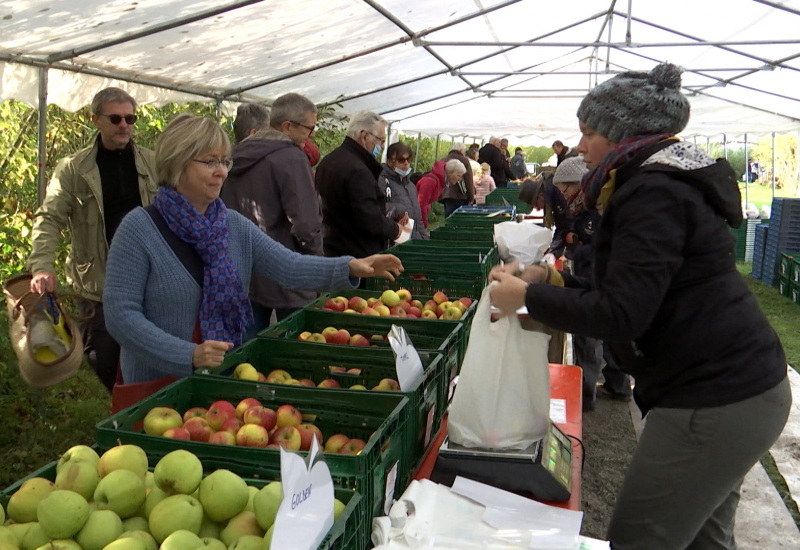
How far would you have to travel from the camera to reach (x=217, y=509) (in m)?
1.42

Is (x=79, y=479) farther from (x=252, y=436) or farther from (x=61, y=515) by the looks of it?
(x=252, y=436)

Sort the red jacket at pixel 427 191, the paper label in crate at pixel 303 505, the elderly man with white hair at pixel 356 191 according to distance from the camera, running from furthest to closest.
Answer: the red jacket at pixel 427 191 → the elderly man with white hair at pixel 356 191 → the paper label in crate at pixel 303 505

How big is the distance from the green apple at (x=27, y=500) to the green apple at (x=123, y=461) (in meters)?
0.10

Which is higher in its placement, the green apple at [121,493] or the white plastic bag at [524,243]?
the white plastic bag at [524,243]

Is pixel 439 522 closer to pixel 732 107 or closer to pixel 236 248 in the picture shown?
pixel 236 248

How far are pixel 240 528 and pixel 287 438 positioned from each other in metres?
0.45

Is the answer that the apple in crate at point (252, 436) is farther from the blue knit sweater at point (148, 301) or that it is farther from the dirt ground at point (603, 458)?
the dirt ground at point (603, 458)

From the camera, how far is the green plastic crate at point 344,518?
133cm

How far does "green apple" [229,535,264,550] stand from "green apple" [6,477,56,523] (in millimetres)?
393

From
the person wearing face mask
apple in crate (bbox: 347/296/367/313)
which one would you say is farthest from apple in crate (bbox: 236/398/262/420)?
the person wearing face mask

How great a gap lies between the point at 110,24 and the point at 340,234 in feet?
6.91

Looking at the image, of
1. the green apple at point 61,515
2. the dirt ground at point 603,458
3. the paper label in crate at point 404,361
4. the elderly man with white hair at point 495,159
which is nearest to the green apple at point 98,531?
the green apple at point 61,515

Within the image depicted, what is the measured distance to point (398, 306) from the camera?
133 inches

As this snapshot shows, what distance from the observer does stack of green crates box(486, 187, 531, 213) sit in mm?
12029
